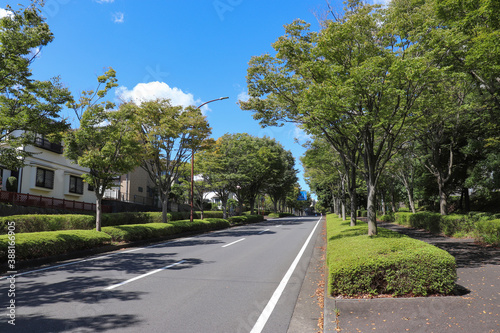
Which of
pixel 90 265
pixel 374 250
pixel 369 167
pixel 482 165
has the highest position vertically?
pixel 482 165

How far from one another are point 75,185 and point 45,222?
13297 mm

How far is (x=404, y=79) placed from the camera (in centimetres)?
840

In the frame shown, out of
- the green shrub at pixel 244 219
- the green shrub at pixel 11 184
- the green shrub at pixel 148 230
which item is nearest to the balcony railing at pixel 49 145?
the green shrub at pixel 11 184

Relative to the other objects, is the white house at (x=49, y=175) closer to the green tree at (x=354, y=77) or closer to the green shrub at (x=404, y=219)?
the green tree at (x=354, y=77)

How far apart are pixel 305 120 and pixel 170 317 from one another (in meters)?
8.54

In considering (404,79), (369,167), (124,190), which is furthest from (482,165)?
(124,190)

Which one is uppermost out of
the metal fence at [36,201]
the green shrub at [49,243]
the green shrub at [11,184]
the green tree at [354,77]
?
the green tree at [354,77]

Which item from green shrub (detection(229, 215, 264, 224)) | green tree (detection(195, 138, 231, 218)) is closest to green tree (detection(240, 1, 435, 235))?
green tree (detection(195, 138, 231, 218))

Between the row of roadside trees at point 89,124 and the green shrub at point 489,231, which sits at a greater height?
the row of roadside trees at point 89,124

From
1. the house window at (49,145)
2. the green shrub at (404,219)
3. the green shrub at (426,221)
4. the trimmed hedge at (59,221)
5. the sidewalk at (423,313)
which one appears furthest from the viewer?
the green shrub at (404,219)

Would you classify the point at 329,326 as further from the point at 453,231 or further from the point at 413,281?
the point at 453,231

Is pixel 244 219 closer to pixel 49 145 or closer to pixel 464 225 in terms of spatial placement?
pixel 49 145

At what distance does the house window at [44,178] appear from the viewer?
23.7 metres

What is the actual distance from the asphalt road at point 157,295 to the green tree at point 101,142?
5092 mm
